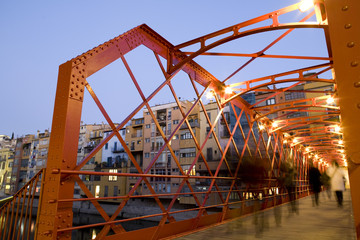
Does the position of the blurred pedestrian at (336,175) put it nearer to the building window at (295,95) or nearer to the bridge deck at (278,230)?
the bridge deck at (278,230)

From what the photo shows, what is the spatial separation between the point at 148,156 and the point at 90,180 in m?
14.7

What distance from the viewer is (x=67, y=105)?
3.86 m

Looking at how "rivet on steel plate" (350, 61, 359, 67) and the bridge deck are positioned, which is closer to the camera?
"rivet on steel plate" (350, 61, 359, 67)

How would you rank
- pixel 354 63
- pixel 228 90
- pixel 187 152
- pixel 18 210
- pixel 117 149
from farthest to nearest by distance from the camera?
pixel 117 149 → pixel 187 152 → pixel 228 90 → pixel 18 210 → pixel 354 63

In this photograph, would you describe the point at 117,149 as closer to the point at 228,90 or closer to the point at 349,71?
the point at 228,90

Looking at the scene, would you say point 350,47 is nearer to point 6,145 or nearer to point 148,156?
point 148,156

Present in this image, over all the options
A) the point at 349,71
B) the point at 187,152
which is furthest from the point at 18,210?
the point at 187,152

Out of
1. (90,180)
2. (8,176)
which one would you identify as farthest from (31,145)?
(90,180)

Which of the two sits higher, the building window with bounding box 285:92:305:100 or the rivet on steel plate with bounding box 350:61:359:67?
the building window with bounding box 285:92:305:100

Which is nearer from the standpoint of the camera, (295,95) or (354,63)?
(354,63)

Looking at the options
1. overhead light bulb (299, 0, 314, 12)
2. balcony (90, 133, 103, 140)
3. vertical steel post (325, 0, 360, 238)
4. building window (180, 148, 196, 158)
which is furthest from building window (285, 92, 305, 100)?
vertical steel post (325, 0, 360, 238)

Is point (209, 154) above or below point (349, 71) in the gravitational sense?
above

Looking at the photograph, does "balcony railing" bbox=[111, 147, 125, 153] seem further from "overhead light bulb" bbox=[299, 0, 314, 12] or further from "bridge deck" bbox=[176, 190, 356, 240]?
"overhead light bulb" bbox=[299, 0, 314, 12]

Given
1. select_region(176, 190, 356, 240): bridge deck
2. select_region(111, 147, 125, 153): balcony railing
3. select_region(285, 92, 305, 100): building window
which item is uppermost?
select_region(285, 92, 305, 100): building window
